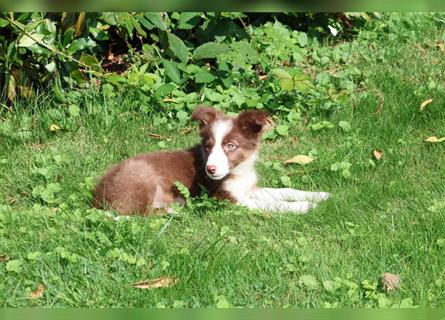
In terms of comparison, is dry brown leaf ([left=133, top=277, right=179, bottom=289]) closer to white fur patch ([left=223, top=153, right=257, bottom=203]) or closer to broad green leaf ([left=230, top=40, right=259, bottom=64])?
white fur patch ([left=223, top=153, right=257, bottom=203])

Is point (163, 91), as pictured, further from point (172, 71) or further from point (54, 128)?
point (54, 128)

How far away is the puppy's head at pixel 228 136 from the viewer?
6.30 metres

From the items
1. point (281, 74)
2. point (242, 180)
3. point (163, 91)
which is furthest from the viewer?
point (163, 91)

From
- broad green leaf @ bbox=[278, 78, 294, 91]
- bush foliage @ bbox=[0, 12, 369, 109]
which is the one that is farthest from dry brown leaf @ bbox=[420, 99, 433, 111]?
broad green leaf @ bbox=[278, 78, 294, 91]

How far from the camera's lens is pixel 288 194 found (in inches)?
251

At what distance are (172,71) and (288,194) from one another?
A: 2.21m

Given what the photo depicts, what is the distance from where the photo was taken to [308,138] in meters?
7.39

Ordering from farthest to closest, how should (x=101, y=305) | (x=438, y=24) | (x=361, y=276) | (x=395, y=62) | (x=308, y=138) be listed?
(x=438, y=24) < (x=395, y=62) < (x=308, y=138) < (x=361, y=276) < (x=101, y=305)

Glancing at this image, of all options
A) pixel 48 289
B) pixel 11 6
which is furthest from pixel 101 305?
pixel 11 6

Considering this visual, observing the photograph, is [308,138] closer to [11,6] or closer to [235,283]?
[235,283]

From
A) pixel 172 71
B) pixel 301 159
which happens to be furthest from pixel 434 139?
pixel 172 71

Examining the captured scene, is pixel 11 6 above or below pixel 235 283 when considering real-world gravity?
above

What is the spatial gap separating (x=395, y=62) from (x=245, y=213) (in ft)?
11.3

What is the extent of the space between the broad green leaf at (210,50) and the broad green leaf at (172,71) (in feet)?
0.78
